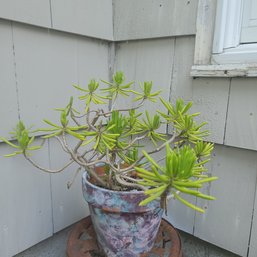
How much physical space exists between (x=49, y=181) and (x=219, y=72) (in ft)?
2.43

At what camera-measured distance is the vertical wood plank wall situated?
2.55 ft

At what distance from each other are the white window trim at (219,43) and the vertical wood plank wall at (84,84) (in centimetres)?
4

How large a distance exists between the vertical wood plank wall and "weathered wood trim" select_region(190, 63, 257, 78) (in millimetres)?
36

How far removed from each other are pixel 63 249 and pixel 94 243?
0.22m

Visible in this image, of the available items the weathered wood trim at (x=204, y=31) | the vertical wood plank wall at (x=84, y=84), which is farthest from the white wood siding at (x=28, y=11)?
the weathered wood trim at (x=204, y=31)

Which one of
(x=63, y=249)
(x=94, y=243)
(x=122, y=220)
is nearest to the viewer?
(x=122, y=220)

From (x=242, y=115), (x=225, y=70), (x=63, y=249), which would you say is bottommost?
(x=63, y=249)

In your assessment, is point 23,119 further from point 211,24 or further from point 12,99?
point 211,24

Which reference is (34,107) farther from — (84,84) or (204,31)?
(204,31)

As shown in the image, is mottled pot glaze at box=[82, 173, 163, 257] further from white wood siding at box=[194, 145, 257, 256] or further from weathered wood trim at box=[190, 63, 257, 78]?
weathered wood trim at box=[190, 63, 257, 78]

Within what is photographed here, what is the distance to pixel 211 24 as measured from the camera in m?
0.84

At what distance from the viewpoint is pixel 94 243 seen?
78 centimetres

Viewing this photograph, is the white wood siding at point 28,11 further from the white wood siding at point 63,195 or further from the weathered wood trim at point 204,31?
the weathered wood trim at point 204,31

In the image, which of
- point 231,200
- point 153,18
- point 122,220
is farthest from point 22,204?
point 153,18
